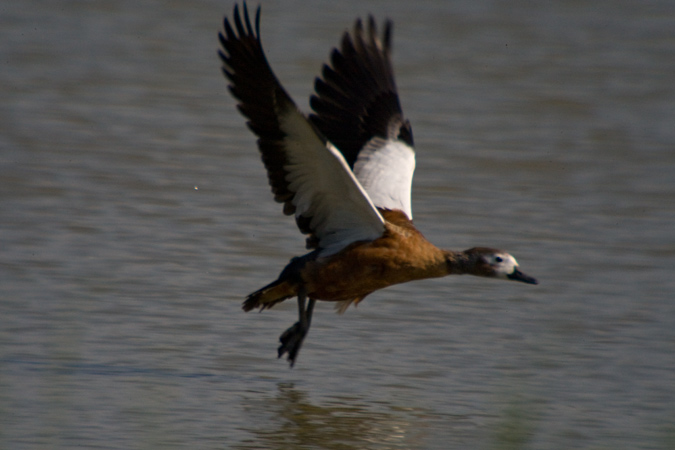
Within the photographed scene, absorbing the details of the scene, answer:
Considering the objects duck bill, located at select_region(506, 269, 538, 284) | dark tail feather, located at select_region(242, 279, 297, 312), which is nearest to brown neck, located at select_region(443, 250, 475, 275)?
duck bill, located at select_region(506, 269, 538, 284)

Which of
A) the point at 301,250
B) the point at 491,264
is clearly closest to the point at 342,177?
the point at 491,264

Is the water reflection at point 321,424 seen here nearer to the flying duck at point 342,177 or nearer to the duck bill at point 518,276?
the flying duck at point 342,177

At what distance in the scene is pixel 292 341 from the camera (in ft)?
18.0

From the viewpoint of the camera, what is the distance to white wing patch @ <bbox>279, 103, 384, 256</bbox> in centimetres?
494

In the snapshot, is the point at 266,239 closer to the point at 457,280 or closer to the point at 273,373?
the point at 457,280

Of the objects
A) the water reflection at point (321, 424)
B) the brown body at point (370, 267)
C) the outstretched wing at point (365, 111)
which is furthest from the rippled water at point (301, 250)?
the outstretched wing at point (365, 111)

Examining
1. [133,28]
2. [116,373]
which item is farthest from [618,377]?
[133,28]

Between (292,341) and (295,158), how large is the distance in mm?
961

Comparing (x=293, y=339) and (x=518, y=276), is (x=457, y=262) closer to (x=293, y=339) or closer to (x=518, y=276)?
(x=518, y=276)

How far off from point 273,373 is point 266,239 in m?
2.21

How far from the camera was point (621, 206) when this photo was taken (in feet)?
28.3

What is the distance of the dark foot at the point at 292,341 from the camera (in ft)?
17.9

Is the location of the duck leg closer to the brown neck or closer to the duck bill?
the brown neck

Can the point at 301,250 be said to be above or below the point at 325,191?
below
